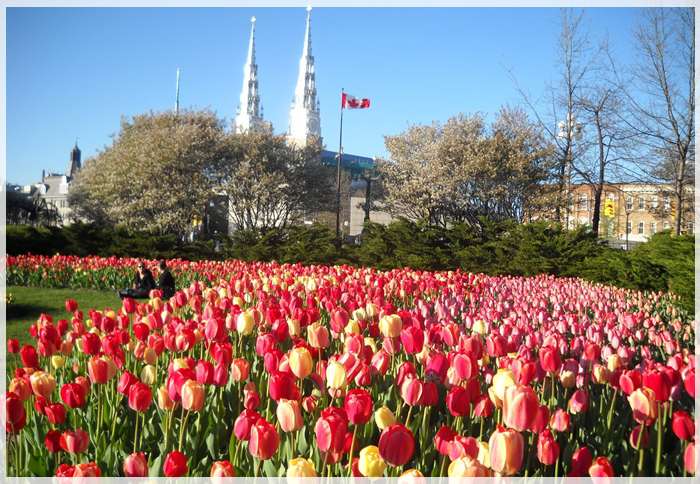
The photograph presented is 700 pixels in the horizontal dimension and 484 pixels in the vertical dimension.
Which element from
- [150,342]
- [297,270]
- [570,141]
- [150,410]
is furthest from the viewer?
[570,141]

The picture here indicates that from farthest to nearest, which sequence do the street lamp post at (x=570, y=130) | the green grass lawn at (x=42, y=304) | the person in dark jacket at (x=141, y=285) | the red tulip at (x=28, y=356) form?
the street lamp post at (x=570, y=130)
the person in dark jacket at (x=141, y=285)
the green grass lawn at (x=42, y=304)
the red tulip at (x=28, y=356)

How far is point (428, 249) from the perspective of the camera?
1667 cm

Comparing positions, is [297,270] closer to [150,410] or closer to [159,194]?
[150,410]

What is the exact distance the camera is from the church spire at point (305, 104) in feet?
454

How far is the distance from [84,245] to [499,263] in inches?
489

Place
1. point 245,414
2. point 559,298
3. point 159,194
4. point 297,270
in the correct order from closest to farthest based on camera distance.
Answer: point 245,414 → point 559,298 → point 297,270 → point 159,194

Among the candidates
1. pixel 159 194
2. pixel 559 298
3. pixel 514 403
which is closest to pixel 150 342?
pixel 514 403

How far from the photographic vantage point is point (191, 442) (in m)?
2.48

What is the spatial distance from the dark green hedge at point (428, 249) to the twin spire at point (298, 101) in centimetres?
12016

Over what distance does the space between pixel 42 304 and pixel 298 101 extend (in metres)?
136

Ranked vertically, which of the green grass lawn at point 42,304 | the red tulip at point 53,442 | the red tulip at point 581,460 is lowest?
the green grass lawn at point 42,304

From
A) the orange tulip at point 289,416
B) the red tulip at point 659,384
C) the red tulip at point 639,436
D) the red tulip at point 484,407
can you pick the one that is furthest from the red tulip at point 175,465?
the red tulip at point 659,384

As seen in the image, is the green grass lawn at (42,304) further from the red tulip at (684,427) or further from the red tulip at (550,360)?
the red tulip at (684,427)

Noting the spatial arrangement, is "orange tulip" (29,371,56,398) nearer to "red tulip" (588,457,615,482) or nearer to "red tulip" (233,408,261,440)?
"red tulip" (233,408,261,440)
